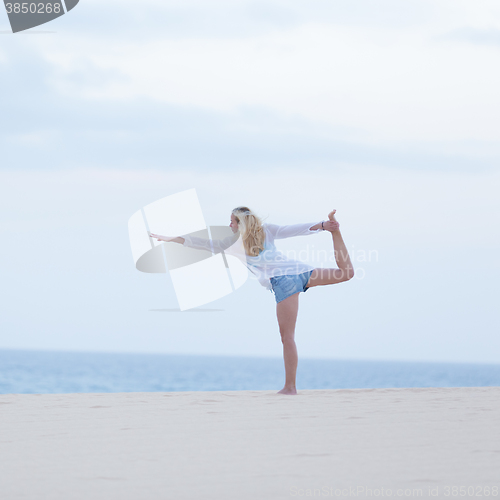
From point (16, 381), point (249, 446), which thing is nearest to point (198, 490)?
point (249, 446)

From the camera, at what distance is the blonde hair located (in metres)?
5.73

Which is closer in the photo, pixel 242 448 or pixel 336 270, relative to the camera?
pixel 242 448

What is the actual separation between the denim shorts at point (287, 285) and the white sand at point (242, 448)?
1.09 meters

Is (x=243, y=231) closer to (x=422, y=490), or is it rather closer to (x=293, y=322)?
(x=293, y=322)

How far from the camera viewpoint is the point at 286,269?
18.8 feet

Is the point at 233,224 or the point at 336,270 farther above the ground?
the point at 233,224

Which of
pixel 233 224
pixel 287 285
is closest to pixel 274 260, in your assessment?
pixel 287 285

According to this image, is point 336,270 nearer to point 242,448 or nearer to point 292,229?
point 292,229

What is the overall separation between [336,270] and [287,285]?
48 cm

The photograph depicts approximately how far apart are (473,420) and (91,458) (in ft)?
8.07

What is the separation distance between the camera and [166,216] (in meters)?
6.79

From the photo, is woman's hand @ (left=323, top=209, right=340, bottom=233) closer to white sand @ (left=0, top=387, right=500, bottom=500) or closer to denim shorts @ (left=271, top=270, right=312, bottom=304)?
denim shorts @ (left=271, top=270, right=312, bottom=304)

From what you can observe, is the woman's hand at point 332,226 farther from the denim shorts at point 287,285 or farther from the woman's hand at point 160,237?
the woman's hand at point 160,237

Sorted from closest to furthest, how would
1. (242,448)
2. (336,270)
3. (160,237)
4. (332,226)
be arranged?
(242,448) → (332,226) → (336,270) → (160,237)
